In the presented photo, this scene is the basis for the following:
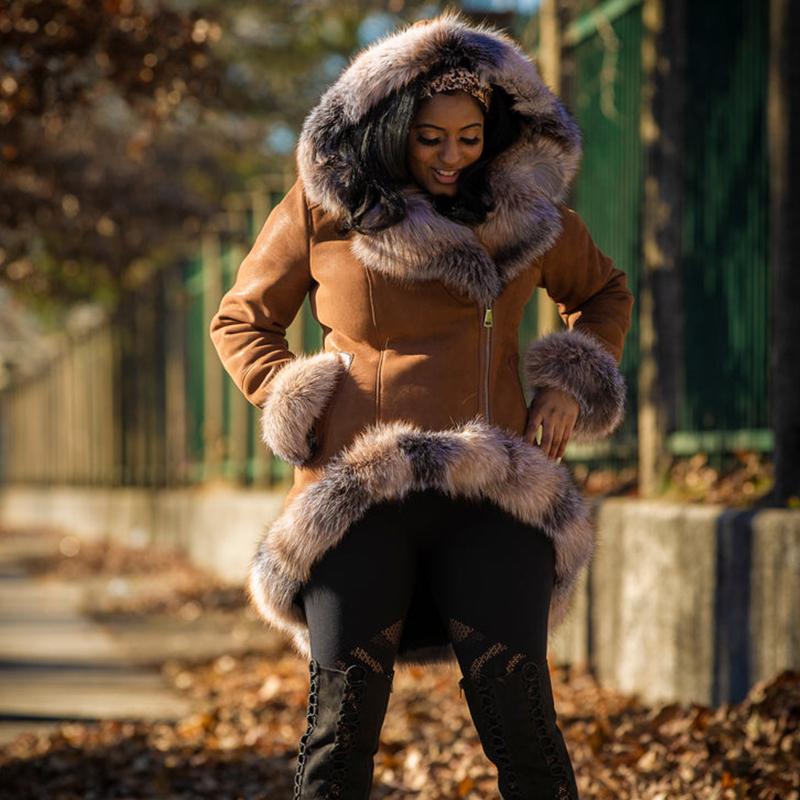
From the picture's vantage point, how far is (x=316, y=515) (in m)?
3.59

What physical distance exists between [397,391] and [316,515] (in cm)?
34

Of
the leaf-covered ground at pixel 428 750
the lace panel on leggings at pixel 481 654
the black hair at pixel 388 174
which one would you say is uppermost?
the black hair at pixel 388 174

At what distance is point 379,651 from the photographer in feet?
11.6

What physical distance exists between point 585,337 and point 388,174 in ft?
2.15

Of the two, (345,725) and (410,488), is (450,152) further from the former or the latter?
(345,725)

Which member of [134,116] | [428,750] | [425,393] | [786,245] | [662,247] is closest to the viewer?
[425,393]

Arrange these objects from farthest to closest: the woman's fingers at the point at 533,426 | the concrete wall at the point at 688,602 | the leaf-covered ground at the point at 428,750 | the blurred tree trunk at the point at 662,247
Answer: the blurred tree trunk at the point at 662,247 < the concrete wall at the point at 688,602 < the leaf-covered ground at the point at 428,750 < the woman's fingers at the point at 533,426

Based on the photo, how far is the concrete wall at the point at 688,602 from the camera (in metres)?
5.78

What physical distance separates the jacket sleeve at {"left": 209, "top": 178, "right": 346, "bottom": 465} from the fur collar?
126 mm

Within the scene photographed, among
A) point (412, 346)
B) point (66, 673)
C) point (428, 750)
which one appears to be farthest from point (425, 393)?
point (66, 673)

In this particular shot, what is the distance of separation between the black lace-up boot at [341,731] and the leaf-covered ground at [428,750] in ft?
5.51

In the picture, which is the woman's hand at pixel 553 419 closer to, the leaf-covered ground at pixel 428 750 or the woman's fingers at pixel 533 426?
the woman's fingers at pixel 533 426

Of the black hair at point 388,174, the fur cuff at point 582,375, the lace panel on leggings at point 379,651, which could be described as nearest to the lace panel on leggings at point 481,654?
the lace panel on leggings at point 379,651

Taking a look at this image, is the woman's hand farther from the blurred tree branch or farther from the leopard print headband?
the blurred tree branch
